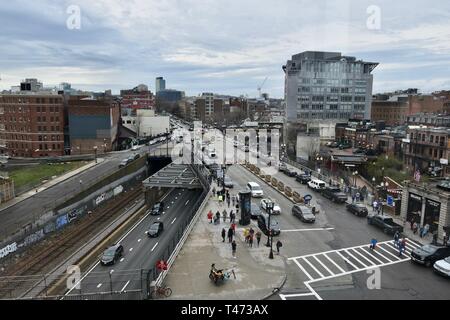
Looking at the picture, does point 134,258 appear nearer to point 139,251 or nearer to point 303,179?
point 139,251

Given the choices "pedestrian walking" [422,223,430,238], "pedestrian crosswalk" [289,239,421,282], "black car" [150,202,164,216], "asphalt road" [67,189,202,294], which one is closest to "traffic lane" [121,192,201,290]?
"asphalt road" [67,189,202,294]

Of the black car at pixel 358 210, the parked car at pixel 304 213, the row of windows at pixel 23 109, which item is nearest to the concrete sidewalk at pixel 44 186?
the row of windows at pixel 23 109

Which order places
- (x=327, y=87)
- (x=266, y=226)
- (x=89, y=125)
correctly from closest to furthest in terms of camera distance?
(x=266, y=226), (x=89, y=125), (x=327, y=87)

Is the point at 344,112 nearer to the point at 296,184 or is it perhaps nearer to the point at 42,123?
the point at 296,184

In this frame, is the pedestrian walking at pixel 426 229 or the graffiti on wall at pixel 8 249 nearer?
the pedestrian walking at pixel 426 229

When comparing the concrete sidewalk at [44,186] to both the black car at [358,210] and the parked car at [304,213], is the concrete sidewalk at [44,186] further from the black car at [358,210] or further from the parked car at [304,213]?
the black car at [358,210]

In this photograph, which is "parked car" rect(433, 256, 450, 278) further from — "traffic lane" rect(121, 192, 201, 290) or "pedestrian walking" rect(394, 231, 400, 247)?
"traffic lane" rect(121, 192, 201, 290)

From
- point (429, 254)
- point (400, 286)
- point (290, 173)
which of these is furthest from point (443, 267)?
point (290, 173)
